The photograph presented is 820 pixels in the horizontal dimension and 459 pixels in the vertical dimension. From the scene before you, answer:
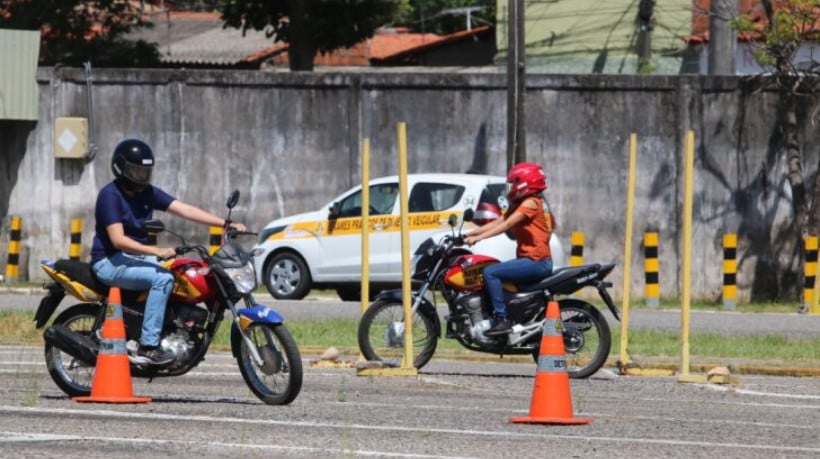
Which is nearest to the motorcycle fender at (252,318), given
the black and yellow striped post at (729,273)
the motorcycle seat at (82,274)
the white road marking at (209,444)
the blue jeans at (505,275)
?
the motorcycle seat at (82,274)

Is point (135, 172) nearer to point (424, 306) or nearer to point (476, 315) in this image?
point (424, 306)

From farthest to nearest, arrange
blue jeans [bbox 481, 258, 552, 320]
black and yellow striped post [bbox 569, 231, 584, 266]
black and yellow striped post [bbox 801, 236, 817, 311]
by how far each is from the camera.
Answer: black and yellow striped post [bbox 569, 231, 584, 266]
black and yellow striped post [bbox 801, 236, 817, 311]
blue jeans [bbox 481, 258, 552, 320]

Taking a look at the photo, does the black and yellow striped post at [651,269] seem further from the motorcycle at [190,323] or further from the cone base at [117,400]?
the cone base at [117,400]

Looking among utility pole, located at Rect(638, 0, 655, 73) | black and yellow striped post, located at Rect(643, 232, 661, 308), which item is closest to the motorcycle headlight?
black and yellow striped post, located at Rect(643, 232, 661, 308)

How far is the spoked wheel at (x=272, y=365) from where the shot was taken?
1141 cm

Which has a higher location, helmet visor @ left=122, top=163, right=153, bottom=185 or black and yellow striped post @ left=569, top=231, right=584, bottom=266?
helmet visor @ left=122, top=163, right=153, bottom=185

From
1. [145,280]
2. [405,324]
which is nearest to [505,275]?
[405,324]

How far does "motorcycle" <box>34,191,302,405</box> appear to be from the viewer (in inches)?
456

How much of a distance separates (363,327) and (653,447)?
5.34m

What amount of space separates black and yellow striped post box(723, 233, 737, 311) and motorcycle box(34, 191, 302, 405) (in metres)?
13.7

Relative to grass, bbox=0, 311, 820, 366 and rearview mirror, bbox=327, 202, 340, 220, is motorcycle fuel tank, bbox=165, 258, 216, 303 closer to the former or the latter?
grass, bbox=0, 311, 820, 366

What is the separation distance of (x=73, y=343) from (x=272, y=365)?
56.3 inches

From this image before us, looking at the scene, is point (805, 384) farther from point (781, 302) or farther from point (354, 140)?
point (354, 140)

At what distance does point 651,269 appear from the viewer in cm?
2525
